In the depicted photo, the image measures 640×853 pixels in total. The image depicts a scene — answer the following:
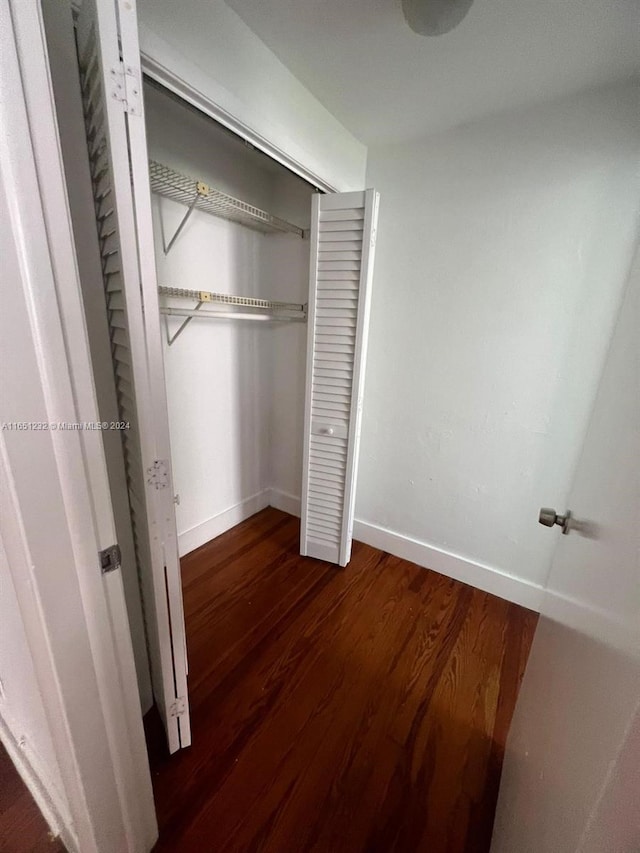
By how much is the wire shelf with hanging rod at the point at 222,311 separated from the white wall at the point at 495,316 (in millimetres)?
533

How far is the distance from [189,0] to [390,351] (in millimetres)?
1442

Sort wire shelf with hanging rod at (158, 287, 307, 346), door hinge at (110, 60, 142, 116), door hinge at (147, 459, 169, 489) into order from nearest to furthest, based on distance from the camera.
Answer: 1. door hinge at (110, 60, 142, 116)
2. door hinge at (147, 459, 169, 489)
3. wire shelf with hanging rod at (158, 287, 307, 346)

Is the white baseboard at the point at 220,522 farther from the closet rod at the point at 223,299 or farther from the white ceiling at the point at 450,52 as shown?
the white ceiling at the point at 450,52

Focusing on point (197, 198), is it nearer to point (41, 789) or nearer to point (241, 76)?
point (241, 76)

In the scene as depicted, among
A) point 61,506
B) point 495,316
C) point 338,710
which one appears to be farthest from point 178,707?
point 495,316

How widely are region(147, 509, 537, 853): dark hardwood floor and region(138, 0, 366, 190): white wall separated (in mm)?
1987

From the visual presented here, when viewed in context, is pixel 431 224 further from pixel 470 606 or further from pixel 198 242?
pixel 470 606

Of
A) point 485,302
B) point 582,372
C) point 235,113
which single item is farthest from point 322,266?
point 582,372

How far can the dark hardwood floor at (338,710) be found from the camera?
3.20 feet

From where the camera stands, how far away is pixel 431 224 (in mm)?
1675

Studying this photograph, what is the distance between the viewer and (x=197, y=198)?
55.1 inches

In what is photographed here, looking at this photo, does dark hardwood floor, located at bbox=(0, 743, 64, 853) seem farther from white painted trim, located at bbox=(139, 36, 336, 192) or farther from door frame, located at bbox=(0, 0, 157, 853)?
white painted trim, located at bbox=(139, 36, 336, 192)

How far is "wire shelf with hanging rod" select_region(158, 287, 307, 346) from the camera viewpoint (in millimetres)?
1391

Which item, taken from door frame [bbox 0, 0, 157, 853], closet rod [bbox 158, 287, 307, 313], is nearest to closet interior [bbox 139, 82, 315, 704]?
closet rod [bbox 158, 287, 307, 313]
